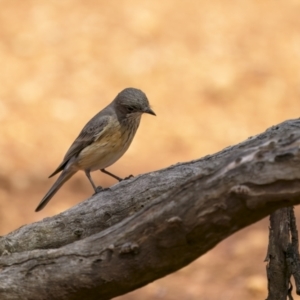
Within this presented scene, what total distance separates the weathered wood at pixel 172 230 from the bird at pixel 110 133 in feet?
6.77

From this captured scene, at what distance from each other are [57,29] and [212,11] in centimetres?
298

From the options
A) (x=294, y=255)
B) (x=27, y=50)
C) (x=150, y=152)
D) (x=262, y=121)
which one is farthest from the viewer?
(x=27, y=50)

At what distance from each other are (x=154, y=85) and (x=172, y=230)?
9992 millimetres

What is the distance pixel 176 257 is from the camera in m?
3.80

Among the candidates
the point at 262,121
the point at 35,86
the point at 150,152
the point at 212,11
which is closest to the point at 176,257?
the point at 150,152

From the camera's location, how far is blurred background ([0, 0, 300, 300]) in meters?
10.3

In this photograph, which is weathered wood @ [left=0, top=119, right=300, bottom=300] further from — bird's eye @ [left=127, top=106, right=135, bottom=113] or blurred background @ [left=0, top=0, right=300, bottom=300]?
blurred background @ [left=0, top=0, right=300, bottom=300]

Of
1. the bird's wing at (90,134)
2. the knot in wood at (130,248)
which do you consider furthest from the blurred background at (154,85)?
the knot in wood at (130,248)

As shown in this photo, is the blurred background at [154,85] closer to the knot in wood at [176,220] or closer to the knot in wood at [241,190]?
the knot in wood at [176,220]

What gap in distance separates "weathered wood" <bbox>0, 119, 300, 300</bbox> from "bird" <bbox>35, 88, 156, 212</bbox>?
206 centimetres

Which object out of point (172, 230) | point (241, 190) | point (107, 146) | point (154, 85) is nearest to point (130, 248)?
point (172, 230)

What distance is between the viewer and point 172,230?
3707mm

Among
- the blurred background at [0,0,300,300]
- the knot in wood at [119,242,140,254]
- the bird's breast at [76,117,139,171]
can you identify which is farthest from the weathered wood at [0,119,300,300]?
the blurred background at [0,0,300,300]

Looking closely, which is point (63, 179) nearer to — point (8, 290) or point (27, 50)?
point (8, 290)
